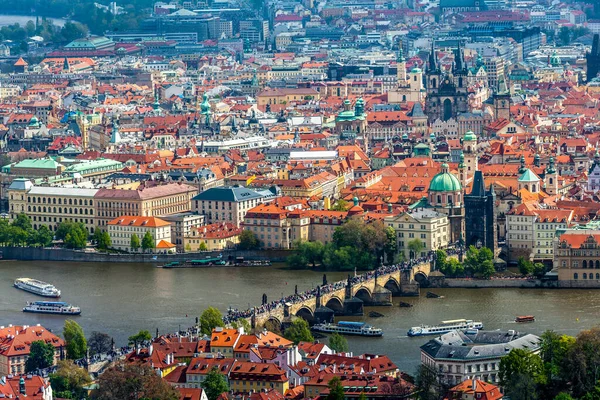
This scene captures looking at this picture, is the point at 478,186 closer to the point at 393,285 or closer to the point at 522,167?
the point at 393,285

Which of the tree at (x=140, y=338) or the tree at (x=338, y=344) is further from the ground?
the tree at (x=140, y=338)

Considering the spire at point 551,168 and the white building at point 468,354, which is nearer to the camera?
the white building at point 468,354

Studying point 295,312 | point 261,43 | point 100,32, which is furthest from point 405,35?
point 295,312

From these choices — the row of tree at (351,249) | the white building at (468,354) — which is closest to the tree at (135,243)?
the row of tree at (351,249)

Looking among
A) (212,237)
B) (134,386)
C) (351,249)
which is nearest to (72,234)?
(212,237)

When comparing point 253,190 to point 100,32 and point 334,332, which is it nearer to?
point 334,332

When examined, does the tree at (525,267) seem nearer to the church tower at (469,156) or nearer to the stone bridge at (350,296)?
the stone bridge at (350,296)
